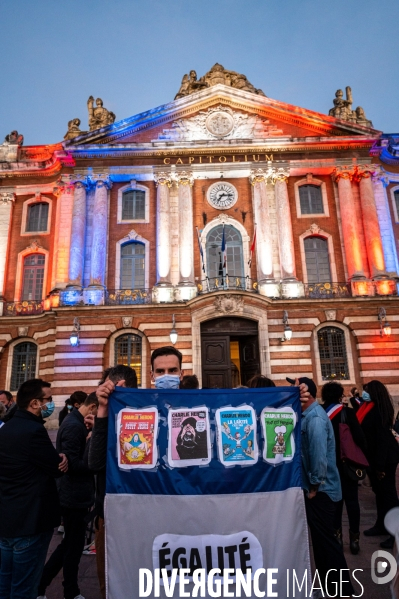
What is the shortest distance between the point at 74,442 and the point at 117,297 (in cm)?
1508

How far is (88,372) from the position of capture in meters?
17.8

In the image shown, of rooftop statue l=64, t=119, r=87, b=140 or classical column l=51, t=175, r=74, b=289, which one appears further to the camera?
rooftop statue l=64, t=119, r=87, b=140

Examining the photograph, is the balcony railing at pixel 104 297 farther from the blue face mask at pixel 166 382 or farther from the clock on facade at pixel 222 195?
the blue face mask at pixel 166 382

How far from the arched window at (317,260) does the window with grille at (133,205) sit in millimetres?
8549

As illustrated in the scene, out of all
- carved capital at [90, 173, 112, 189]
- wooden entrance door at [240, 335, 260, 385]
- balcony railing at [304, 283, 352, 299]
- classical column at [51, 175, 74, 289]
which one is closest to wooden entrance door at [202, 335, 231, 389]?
wooden entrance door at [240, 335, 260, 385]

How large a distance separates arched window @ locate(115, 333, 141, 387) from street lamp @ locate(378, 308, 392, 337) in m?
10.9

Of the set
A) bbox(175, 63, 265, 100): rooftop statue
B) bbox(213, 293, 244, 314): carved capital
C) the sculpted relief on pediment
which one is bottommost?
bbox(213, 293, 244, 314): carved capital

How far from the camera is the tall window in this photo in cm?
2044

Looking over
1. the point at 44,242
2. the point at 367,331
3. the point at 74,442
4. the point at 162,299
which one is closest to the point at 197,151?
A: the point at 162,299

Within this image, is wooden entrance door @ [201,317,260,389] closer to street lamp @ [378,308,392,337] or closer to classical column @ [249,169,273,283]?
classical column @ [249,169,273,283]

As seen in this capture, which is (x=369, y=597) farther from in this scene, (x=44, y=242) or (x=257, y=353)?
(x=44, y=242)

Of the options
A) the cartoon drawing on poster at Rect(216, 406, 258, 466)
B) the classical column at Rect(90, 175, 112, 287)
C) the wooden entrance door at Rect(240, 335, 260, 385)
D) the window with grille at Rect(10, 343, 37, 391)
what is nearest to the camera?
the cartoon drawing on poster at Rect(216, 406, 258, 466)

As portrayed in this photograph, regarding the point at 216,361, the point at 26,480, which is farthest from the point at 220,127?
the point at 26,480

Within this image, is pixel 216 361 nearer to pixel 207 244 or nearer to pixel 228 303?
pixel 228 303
